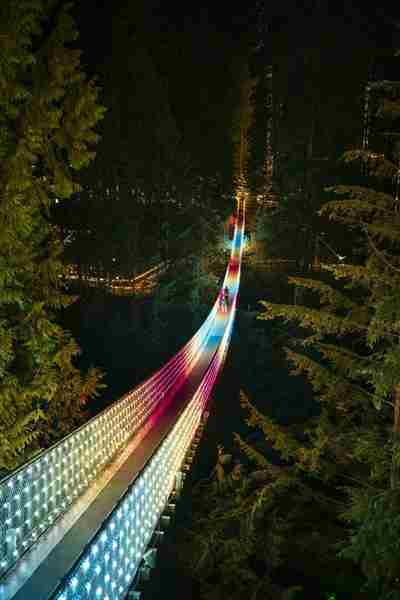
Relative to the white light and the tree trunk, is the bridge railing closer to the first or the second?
the white light

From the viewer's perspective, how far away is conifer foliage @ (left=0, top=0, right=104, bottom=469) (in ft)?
21.5

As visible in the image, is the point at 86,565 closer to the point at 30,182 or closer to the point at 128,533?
the point at 128,533

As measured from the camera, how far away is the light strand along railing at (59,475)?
5297 mm

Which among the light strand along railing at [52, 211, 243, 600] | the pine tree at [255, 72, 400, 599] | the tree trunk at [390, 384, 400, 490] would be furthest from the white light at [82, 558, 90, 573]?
the tree trunk at [390, 384, 400, 490]

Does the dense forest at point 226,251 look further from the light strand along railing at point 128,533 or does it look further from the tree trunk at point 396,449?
the light strand along railing at point 128,533

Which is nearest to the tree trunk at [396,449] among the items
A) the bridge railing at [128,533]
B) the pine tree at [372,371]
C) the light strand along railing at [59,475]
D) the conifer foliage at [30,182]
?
the pine tree at [372,371]

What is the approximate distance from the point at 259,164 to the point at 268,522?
32862 millimetres

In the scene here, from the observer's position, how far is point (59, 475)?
6270 millimetres

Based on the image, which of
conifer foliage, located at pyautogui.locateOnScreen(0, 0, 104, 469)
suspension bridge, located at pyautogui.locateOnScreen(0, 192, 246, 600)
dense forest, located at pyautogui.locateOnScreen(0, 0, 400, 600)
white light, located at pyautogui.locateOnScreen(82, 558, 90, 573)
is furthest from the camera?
conifer foliage, located at pyautogui.locateOnScreen(0, 0, 104, 469)

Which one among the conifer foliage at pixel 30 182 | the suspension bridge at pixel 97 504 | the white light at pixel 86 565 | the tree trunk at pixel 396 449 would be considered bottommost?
the suspension bridge at pixel 97 504

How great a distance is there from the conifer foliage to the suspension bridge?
1.16 metres

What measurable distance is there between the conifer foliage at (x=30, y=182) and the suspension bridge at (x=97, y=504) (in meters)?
1.16

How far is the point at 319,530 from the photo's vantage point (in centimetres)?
836

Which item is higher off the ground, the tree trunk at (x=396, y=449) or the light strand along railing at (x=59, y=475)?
the tree trunk at (x=396, y=449)
